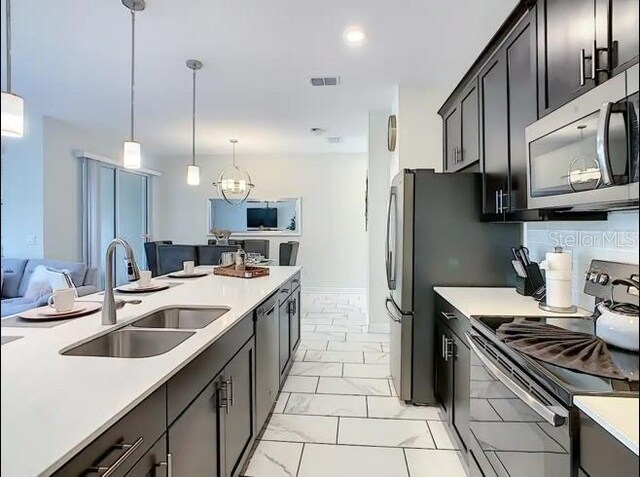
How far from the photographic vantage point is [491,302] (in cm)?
239

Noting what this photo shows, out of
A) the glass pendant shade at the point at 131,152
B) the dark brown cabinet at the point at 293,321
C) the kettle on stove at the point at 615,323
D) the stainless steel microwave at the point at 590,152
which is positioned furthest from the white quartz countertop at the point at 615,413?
the glass pendant shade at the point at 131,152

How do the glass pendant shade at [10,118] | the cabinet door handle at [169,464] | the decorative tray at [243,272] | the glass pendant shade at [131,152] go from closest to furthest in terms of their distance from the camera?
the glass pendant shade at [10,118], the cabinet door handle at [169,464], the glass pendant shade at [131,152], the decorative tray at [243,272]

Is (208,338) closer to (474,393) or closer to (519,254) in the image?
(474,393)

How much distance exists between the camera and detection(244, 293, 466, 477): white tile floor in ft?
7.55

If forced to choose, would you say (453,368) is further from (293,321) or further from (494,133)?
(293,321)

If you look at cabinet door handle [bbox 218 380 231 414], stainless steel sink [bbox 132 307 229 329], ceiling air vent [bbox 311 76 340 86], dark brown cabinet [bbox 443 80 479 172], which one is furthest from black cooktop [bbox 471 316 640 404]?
ceiling air vent [bbox 311 76 340 86]

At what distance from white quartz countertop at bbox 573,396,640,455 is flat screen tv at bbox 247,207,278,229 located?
7576 mm

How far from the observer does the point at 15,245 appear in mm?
5516

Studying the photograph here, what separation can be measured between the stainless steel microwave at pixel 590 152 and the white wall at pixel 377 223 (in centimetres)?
298

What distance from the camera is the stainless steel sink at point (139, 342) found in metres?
1.73

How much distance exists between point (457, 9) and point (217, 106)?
3067mm

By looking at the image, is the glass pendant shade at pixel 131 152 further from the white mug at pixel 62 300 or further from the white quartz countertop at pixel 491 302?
the white quartz countertop at pixel 491 302

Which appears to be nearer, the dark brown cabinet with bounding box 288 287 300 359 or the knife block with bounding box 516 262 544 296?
the knife block with bounding box 516 262 544 296

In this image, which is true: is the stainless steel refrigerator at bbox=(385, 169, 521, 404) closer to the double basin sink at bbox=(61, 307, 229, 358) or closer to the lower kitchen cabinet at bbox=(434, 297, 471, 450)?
the lower kitchen cabinet at bbox=(434, 297, 471, 450)
